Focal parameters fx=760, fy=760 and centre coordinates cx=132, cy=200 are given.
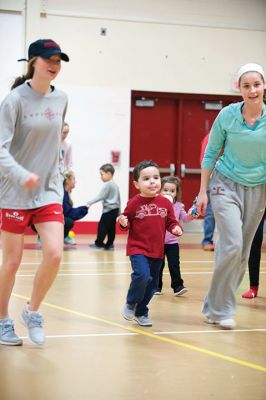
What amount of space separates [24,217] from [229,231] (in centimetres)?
161

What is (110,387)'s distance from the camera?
392 cm

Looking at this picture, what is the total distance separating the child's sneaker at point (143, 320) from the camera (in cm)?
575

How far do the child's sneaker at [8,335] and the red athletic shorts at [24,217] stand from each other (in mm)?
628

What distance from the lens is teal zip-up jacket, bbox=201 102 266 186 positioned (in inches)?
221

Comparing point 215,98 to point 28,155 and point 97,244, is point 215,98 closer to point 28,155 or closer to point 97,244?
point 97,244

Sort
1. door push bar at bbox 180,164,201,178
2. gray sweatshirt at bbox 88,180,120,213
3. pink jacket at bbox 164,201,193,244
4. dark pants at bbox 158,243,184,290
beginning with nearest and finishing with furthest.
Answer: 1. dark pants at bbox 158,243,184,290
2. pink jacket at bbox 164,201,193,244
3. gray sweatshirt at bbox 88,180,120,213
4. door push bar at bbox 180,164,201,178

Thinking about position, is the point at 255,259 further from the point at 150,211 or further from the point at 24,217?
the point at 24,217

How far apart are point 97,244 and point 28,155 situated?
7.56 meters

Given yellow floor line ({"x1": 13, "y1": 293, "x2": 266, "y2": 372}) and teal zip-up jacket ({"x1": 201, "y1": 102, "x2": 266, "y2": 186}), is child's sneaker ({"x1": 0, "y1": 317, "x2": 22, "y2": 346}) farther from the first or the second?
teal zip-up jacket ({"x1": 201, "y1": 102, "x2": 266, "y2": 186})

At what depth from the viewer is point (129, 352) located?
15.8 ft

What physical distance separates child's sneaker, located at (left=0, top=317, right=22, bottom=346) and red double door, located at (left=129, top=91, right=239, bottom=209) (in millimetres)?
10999

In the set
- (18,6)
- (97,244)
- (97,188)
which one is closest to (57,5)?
(18,6)

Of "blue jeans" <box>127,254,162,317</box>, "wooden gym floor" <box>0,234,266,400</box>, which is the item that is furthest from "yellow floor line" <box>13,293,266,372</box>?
"blue jeans" <box>127,254,162,317</box>

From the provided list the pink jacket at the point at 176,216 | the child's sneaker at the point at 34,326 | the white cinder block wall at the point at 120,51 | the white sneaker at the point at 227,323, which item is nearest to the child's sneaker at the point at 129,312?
the white sneaker at the point at 227,323
